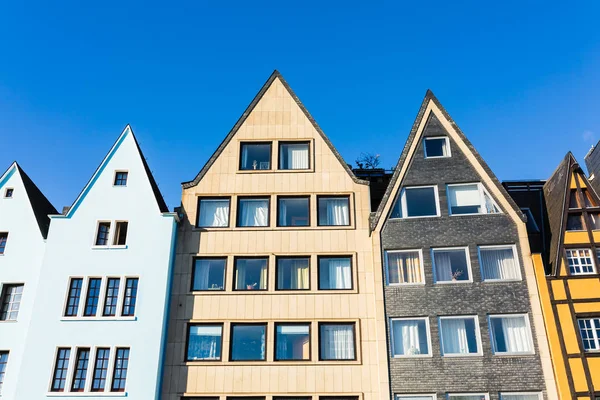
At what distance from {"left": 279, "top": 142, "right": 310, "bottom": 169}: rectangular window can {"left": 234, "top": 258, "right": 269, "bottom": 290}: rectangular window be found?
608 centimetres

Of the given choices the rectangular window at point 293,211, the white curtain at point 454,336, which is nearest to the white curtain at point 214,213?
the rectangular window at point 293,211

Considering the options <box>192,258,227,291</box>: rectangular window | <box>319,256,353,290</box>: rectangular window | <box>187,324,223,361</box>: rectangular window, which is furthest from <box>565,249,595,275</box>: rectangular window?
<box>187,324,223,361</box>: rectangular window

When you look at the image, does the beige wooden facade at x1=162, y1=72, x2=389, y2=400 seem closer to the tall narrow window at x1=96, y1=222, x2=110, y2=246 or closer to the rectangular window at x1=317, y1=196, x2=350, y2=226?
the rectangular window at x1=317, y1=196, x2=350, y2=226

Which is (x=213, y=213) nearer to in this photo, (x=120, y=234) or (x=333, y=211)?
(x=120, y=234)

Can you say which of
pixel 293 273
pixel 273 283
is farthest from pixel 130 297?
pixel 293 273

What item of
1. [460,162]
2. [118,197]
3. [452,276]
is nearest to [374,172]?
[460,162]

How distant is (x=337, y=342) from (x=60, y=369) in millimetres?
13768

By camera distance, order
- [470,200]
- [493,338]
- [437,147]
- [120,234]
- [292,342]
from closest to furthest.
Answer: [493,338] → [292,342] → [470,200] → [120,234] → [437,147]

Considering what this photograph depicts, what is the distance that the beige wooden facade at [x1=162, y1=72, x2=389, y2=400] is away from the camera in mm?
26312

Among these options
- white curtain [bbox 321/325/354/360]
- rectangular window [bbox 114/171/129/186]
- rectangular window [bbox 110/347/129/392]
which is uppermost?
rectangular window [bbox 114/171/129/186]

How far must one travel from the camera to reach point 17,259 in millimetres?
29141

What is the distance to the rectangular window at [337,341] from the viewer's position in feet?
88.3

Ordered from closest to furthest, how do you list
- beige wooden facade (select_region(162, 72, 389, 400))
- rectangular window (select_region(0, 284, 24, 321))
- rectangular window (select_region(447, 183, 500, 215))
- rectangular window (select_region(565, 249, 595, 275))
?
beige wooden facade (select_region(162, 72, 389, 400))
rectangular window (select_region(565, 249, 595, 275))
rectangular window (select_region(0, 284, 24, 321))
rectangular window (select_region(447, 183, 500, 215))

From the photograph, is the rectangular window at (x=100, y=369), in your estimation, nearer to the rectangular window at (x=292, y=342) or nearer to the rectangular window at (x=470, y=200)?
the rectangular window at (x=292, y=342)
